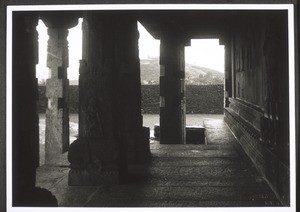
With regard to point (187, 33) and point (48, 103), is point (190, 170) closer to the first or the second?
point (48, 103)

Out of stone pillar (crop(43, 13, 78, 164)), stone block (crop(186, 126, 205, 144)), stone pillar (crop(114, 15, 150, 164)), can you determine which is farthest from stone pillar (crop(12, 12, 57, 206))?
stone block (crop(186, 126, 205, 144))

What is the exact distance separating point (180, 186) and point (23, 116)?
207 centimetres

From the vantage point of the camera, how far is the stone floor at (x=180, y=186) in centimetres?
364

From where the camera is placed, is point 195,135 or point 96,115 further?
point 195,135

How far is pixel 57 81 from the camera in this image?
809cm

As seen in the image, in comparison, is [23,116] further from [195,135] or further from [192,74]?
[192,74]

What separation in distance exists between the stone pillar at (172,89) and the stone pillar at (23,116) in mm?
6681

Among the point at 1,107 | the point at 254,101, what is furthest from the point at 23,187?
the point at 254,101

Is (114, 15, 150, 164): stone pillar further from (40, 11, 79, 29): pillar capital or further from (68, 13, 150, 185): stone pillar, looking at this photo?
(40, 11, 79, 29): pillar capital

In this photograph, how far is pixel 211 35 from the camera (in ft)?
40.8

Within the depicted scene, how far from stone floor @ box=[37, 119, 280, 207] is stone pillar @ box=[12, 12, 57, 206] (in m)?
0.77

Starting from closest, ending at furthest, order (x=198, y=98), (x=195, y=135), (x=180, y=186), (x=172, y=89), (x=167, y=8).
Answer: (x=167, y=8), (x=180, y=186), (x=172, y=89), (x=195, y=135), (x=198, y=98)

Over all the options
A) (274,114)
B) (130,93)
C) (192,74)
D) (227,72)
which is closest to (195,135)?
(227,72)

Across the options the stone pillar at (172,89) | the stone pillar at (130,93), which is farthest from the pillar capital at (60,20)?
the stone pillar at (130,93)
